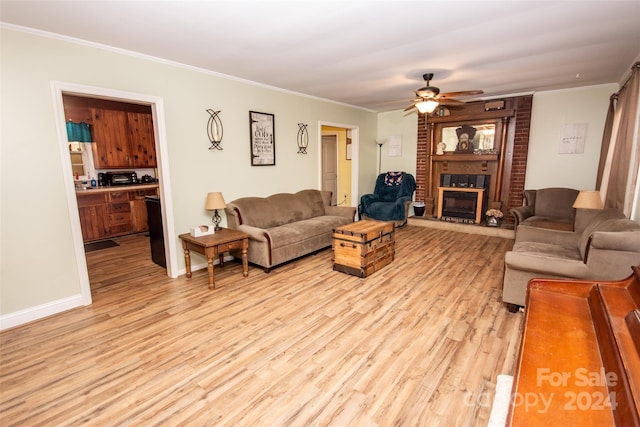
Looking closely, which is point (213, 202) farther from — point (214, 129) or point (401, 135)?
point (401, 135)

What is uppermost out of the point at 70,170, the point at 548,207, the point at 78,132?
the point at 78,132

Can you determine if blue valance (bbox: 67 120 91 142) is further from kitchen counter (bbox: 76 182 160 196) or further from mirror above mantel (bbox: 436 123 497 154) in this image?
mirror above mantel (bbox: 436 123 497 154)

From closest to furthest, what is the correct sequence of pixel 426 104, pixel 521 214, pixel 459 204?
pixel 426 104 → pixel 521 214 → pixel 459 204

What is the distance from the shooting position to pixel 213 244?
328 centimetres

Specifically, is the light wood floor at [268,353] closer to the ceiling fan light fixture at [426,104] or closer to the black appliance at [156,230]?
the black appliance at [156,230]

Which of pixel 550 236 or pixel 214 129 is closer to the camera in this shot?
pixel 550 236

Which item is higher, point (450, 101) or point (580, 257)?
point (450, 101)

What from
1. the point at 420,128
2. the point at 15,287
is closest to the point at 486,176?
the point at 420,128

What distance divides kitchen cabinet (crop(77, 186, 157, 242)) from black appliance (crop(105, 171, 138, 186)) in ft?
0.95

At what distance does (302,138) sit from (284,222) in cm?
156

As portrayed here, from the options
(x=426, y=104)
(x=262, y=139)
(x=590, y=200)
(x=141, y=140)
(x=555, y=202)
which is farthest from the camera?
(x=141, y=140)

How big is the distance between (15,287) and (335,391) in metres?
2.88

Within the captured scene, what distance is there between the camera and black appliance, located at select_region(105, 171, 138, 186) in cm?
552

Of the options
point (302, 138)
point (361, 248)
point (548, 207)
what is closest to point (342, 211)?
point (302, 138)
